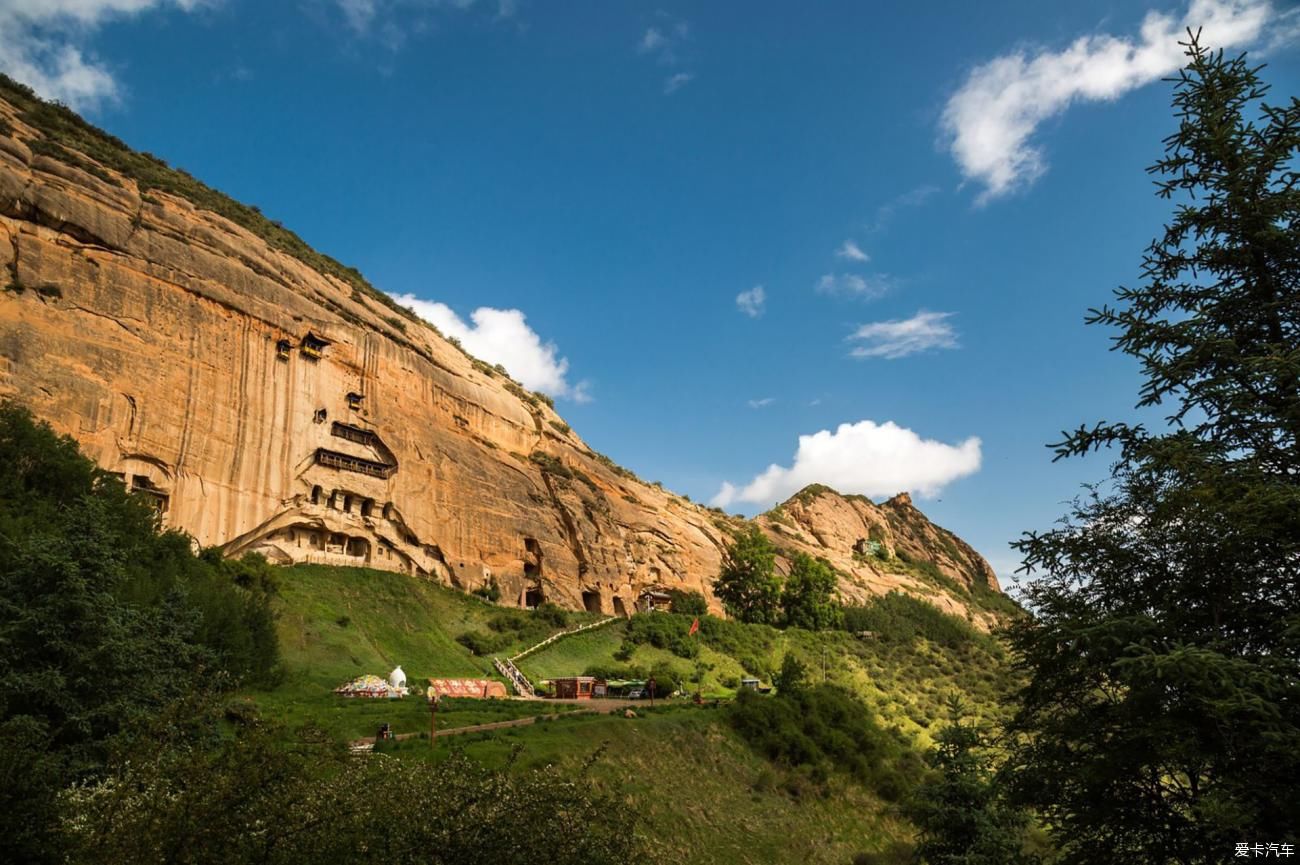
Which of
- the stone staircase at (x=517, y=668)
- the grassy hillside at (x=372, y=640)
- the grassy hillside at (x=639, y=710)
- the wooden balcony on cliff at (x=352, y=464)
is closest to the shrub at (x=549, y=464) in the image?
the grassy hillside at (x=639, y=710)

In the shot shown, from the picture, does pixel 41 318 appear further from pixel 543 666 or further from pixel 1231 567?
pixel 1231 567

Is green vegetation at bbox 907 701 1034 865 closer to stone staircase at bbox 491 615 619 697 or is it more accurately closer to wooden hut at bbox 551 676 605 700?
wooden hut at bbox 551 676 605 700

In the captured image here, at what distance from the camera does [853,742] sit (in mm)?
34719

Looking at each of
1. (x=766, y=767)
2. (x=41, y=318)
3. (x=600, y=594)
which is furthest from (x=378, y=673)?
(x=600, y=594)

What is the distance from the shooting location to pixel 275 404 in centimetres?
3872

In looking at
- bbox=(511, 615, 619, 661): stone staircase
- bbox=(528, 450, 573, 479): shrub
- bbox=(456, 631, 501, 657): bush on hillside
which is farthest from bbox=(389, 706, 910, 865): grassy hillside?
bbox=(528, 450, 573, 479): shrub

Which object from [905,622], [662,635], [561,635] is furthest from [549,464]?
[905,622]

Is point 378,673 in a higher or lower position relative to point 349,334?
lower

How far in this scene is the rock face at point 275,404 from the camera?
31375 mm

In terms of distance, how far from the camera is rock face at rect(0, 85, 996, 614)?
103ft

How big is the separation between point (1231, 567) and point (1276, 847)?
2615 mm

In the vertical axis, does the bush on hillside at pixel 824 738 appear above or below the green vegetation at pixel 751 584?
below

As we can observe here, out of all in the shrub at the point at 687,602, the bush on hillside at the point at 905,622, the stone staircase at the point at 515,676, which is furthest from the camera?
the bush on hillside at the point at 905,622

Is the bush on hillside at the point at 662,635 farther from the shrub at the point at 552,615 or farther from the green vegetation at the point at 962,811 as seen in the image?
the green vegetation at the point at 962,811
